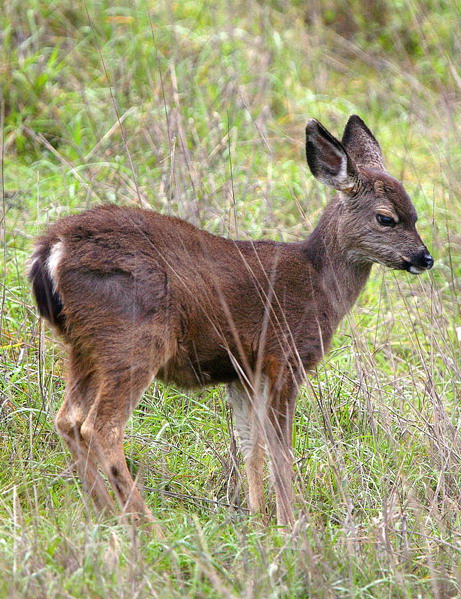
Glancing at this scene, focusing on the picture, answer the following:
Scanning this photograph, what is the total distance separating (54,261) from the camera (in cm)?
434

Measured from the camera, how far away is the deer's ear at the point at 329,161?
5.15 meters

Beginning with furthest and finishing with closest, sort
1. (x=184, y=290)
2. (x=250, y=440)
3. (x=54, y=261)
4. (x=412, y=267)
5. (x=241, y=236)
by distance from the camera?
(x=241, y=236) → (x=412, y=267) → (x=250, y=440) → (x=184, y=290) → (x=54, y=261)

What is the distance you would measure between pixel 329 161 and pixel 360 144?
0.60 meters

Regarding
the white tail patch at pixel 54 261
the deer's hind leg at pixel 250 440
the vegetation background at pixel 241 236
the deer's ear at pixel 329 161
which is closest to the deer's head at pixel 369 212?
the deer's ear at pixel 329 161

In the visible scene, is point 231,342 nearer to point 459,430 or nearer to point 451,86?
point 459,430

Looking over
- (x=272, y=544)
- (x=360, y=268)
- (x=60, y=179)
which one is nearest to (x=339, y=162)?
(x=360, y=268)

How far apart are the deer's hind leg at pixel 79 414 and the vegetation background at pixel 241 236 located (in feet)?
0.32

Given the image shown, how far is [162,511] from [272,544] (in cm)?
68

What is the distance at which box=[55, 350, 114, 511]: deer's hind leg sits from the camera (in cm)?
442

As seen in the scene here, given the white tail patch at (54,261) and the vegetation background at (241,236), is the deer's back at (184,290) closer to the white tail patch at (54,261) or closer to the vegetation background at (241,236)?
the white tail patch at (54,261)

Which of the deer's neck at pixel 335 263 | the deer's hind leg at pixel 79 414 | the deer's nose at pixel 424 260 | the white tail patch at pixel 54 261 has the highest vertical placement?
the white tail patch at pixel 54 261

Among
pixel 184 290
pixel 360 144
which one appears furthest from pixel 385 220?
pixel 184 290

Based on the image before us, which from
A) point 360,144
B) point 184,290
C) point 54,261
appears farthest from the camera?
point 360,144

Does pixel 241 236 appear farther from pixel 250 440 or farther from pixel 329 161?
pixel 250 440
